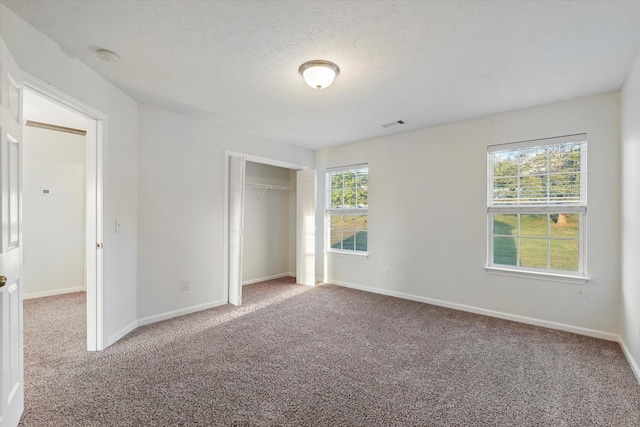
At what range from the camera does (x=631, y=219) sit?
2.53m

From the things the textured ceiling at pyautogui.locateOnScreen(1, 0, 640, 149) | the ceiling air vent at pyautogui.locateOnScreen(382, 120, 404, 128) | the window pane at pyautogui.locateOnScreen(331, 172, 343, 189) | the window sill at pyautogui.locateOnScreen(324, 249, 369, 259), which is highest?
the textured ceiling at pyautogui.locateOnScreen(1, 0, 640, 149)

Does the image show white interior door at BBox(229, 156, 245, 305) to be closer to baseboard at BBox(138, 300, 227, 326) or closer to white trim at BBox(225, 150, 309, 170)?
white trim at BBox(225, 150, 309, 170)

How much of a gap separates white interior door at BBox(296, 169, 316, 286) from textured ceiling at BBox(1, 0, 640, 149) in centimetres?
201

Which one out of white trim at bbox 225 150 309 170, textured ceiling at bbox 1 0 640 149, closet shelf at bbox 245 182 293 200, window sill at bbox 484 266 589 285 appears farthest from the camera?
closet shelf at bbox 245 182 293 200

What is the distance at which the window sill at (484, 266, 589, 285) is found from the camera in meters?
3.11

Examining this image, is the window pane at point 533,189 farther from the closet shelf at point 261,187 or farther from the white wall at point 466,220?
the closet shelf at point 261,187

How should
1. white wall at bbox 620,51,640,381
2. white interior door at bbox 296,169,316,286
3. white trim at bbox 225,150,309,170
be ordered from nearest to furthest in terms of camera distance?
white wall at bbox 620,51,640,381
white trim at bbox 225,150,309,170
white interior door at bbox 296,169,316,286

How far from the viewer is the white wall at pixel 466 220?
2990mm

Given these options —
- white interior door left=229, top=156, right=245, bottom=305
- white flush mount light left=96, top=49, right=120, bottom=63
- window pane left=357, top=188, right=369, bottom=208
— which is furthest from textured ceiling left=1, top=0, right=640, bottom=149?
window pane left=357, top=188, right=369, bottom=208

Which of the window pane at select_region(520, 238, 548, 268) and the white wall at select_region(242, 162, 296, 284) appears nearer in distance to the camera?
the window pane at select_region(520, 238, 548, 268)

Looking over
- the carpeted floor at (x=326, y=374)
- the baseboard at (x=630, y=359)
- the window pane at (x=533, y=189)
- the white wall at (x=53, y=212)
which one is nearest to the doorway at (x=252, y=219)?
the carpeted floor at (x=326, y=374)

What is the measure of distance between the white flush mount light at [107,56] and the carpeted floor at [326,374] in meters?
2.50

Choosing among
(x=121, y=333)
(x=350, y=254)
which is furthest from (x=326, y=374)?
(x=350, y=254)

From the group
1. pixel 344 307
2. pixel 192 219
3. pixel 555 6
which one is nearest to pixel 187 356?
pixel 192 219
